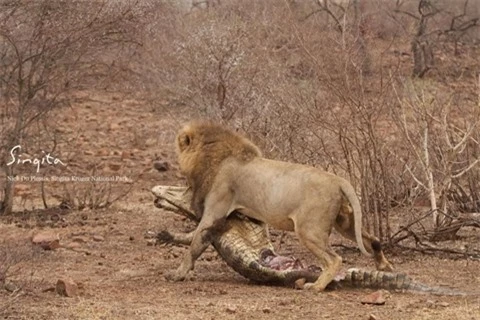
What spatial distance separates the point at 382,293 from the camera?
26.4 feet

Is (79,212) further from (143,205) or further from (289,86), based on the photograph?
(289,86)

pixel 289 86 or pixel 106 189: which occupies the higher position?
pixel 289 86

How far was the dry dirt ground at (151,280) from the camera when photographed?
7.48 meters

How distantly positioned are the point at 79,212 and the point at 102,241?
6.34ft

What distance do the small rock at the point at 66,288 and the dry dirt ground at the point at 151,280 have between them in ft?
0.18

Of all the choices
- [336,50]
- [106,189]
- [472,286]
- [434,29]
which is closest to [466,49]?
[434,29]

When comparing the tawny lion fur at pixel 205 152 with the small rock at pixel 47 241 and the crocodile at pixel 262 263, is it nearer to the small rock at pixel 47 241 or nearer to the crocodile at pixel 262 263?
the crocodile at pixel 262 263

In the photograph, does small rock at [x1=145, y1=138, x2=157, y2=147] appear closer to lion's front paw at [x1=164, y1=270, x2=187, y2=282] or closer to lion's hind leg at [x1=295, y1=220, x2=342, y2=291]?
lion's front paw at [x1=164, y1=270, x2=187, y2=282]

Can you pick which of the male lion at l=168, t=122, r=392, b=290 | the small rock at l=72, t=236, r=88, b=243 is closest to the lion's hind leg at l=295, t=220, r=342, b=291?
the male lion at l=168, t=122, r=392, b=290

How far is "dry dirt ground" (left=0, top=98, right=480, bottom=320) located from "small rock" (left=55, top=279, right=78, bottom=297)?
6 cm

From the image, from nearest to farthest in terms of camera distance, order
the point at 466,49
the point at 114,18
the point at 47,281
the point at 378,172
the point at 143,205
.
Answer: the point at 47,281
the point at 378,172
the point at 114,18
the point at 143,205
the point at 466,49

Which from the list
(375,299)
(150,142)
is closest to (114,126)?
(150,142)

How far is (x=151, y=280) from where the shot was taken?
29.3 feet

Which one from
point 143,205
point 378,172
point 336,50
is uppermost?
point 336,50
